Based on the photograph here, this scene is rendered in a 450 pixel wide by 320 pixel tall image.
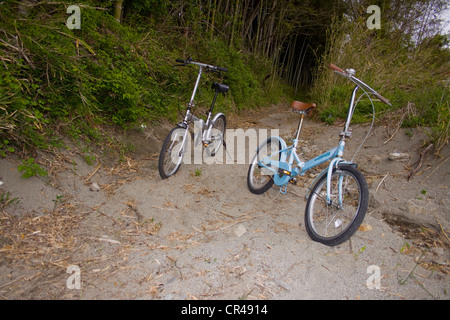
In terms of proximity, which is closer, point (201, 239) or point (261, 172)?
point (201, 239)

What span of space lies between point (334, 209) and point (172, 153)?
194 cm

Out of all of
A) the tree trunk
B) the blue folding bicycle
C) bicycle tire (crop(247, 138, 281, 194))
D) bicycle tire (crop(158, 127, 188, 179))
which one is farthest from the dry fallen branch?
the tree trunk

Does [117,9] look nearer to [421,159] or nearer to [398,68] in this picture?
[421,159]

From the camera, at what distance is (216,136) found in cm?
439

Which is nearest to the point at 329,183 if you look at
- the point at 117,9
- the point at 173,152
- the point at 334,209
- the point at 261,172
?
the point at 334,209

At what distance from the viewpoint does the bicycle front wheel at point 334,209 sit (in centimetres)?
218

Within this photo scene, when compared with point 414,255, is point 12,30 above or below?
above

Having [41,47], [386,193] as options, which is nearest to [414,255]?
[386,193]

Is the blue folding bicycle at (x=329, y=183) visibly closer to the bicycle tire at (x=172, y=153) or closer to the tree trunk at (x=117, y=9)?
the bicycle tire at (x=172, y=153)

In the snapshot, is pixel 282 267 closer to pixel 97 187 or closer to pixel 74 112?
pixel 97 187

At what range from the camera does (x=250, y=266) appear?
2039 mm

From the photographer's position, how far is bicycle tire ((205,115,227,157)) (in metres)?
4.35

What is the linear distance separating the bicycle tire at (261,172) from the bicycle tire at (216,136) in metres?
1.02

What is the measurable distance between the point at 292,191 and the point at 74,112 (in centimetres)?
273
